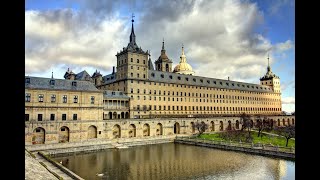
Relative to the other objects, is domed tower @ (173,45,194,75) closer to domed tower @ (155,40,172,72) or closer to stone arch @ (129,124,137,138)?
domed tower @ (155,40,172,72)

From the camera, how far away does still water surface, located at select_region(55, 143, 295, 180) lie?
29.0 meters

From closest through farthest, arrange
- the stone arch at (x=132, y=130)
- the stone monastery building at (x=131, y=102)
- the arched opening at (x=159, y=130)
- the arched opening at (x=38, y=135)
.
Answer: the arched opening at (x=38, y=135)
the stone monastery building at (x=131, y=102)
the stone arch at (x=132, y=130)
the arched opening at (x=159, y=130)

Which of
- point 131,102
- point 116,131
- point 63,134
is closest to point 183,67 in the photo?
point 131,102

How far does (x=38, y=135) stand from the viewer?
4662cm

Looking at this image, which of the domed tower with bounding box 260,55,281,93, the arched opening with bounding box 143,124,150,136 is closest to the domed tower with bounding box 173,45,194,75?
the domed tower with bounding box 260,55,281,93

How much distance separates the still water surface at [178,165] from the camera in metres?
29.0

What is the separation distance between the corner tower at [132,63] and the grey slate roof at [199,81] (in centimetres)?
439

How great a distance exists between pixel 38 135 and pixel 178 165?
2674 cm

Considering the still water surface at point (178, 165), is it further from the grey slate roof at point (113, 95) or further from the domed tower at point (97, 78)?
the domed tower at point (97, 78)

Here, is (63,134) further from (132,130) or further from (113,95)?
(113,95)

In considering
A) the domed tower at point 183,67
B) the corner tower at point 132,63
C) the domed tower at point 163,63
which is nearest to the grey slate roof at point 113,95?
the corner tower at point 132,63

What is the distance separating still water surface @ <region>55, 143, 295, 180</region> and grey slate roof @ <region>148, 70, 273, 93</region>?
33.5m
